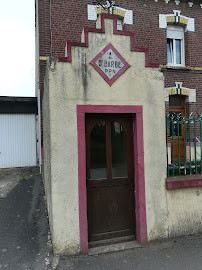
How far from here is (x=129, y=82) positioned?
12.5 feet

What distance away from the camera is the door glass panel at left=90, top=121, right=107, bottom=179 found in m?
3.79

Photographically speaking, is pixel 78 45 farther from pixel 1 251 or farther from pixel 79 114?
pixel 1 251

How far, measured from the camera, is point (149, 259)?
3328 millimetres

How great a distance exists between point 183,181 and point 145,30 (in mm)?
7770

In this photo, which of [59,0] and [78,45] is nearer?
[78,45]

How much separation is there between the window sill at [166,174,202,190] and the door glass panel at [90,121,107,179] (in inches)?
49.6

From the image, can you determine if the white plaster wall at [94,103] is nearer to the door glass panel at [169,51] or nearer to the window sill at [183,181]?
the window sill at [183,181]

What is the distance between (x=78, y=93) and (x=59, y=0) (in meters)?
A: 7.06

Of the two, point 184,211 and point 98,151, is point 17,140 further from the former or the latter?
point 184,211

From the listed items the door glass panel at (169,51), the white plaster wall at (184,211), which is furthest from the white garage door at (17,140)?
the white plaster wall at (184,211)

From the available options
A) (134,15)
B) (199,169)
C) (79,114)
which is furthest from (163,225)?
(134,15)

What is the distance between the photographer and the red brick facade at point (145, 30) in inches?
331

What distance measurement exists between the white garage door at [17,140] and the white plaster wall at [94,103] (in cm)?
872

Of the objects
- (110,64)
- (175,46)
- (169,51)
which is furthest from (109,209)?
(175,46)
